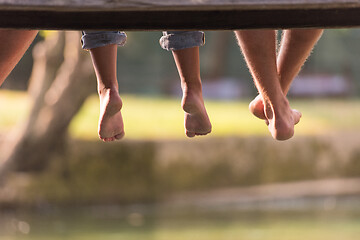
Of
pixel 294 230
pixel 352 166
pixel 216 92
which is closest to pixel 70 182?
pixel 294 230

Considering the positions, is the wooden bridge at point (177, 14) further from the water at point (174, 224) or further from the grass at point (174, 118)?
the grass at point (174, 118)

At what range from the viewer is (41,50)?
11492 millimetres

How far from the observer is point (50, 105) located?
11.0 m

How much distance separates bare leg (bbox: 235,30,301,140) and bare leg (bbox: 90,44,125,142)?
47 cm

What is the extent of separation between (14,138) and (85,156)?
103 cm

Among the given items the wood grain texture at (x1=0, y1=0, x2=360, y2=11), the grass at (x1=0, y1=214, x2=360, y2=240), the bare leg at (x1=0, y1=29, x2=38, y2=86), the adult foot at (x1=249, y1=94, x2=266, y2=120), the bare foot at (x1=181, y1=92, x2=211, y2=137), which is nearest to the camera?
the wood grain texture at (x1=0, y1=0, x2=360, y2=11)

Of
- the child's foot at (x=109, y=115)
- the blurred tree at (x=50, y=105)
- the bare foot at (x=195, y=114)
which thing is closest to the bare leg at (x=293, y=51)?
the bare foot at (x=195, y=114)

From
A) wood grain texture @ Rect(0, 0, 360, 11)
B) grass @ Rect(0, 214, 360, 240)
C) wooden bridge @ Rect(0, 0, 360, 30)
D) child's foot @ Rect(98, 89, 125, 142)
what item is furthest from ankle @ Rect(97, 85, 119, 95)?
grass @ Rect(0, 214, 360, 240)

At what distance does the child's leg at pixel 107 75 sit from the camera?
2811 millimetres

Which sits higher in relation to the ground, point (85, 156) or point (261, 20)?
point (85, 156)

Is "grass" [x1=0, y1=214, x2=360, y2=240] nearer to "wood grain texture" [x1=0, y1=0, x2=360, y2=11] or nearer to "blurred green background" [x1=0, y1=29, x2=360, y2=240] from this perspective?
"blurred green background" [x1=0, y1=29, x2=360, y2=240]

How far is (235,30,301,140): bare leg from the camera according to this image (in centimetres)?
263

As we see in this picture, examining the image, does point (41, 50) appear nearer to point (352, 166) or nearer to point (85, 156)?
point (85, 156)

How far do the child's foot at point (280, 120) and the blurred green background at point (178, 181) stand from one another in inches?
288
